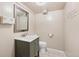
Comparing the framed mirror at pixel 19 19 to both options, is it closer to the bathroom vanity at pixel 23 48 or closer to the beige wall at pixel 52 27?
the bathroom vanity at pixel 23 48

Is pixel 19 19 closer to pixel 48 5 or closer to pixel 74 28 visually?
pixel 48 5

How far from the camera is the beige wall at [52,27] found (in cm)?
328

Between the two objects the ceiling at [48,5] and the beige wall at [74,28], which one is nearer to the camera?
the beige wall at [74,28]

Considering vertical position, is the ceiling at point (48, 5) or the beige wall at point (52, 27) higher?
the ceiling at point (48, 5)

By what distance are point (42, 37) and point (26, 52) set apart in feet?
6.37

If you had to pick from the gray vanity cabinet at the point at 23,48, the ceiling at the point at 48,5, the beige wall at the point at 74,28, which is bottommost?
the gray vanity cabinet at the point at 23,48

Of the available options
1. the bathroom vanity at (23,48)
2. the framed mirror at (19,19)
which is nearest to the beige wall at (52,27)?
the framed mirror at (19,19)

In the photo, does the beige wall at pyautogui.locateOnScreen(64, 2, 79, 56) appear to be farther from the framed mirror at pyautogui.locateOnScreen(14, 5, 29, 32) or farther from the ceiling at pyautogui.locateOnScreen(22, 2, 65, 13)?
the framed mirror at pyautogui.locateOnScreen(14, 5, 29, 32)

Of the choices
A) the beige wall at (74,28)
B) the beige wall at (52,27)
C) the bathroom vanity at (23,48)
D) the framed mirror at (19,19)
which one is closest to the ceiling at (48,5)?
the framed mirror at (19,19)

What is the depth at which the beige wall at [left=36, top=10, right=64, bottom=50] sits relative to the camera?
3.28 meters

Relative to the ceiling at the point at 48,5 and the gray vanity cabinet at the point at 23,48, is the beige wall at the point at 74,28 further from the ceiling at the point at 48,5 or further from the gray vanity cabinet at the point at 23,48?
the gray vanity cabinet at the point at 23,48

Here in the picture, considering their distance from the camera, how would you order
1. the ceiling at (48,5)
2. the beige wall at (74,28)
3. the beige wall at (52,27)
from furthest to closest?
the beige wall at (52,27), the ceiling at (48,5), the beige wall at (74,28)

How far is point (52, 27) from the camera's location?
3447mm

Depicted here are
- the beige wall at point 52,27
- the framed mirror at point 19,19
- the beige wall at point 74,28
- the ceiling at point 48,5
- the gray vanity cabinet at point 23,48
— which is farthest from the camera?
the beige wall at point 52,27
